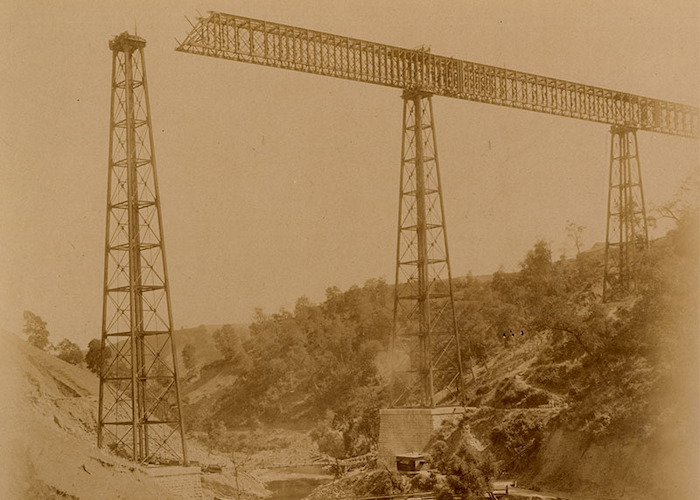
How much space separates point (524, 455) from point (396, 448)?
485 centimetres

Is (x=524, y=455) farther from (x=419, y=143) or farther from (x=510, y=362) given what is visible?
(x=510, y=362)

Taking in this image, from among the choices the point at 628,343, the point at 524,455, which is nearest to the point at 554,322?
the point at 628,343

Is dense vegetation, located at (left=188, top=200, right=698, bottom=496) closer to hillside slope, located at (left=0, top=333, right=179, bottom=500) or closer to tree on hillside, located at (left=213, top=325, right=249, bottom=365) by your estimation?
tree on hillside, located at (left=213, top=325, right=249, bottom=365)

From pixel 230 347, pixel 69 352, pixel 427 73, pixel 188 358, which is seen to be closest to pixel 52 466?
pixel 427 73

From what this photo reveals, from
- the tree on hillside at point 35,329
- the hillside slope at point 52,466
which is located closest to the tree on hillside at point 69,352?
the tree on hillside at point 35,329

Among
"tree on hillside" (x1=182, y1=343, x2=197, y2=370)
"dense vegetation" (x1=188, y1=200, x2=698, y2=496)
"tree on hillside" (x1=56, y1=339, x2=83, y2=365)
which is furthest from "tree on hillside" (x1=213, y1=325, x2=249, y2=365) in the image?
"tree on hillside" (x1=56, y1=339, x2=83, y2=365)

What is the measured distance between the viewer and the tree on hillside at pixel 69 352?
76.9 meters

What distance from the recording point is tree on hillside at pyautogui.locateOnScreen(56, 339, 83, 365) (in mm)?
76875

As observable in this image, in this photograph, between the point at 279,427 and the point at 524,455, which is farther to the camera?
the point at 279,427

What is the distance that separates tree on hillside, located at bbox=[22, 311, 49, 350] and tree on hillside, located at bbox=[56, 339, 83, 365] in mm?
4411

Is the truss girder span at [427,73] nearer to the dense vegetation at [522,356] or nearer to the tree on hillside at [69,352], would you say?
the dense vegetation at [522,356]

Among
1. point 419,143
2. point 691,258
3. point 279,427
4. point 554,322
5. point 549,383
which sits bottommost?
point 279,427

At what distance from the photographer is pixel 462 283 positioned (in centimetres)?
8812

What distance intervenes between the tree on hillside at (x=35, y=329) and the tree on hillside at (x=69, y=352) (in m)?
4.41
